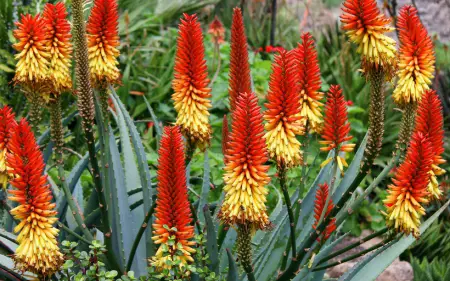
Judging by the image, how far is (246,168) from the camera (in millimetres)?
2188

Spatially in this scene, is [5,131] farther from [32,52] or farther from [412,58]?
[412,58]

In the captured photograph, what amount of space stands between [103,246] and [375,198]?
128 inches

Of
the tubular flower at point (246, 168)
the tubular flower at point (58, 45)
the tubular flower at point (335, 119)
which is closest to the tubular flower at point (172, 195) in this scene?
the tubular flower at point (246, 168)

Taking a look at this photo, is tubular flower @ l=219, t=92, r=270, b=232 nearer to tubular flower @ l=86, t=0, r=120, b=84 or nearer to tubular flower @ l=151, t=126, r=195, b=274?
tubular flower @ l=151, t=126, r=195, b=274

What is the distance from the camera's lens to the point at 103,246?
260cm

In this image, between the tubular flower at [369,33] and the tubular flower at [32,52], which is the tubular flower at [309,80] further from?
the tubular flower at [32,52]

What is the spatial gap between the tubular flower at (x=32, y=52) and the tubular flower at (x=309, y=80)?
874 millimetres

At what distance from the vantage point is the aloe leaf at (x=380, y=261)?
2701mm

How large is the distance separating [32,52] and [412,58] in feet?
4.23

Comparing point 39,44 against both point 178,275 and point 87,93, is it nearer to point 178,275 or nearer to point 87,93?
point 87,93

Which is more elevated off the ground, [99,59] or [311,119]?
[99,59]

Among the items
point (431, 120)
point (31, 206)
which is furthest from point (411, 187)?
point (31, 206)

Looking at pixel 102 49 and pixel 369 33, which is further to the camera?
pixel 102 49

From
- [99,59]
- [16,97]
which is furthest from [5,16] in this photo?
[99,59]
